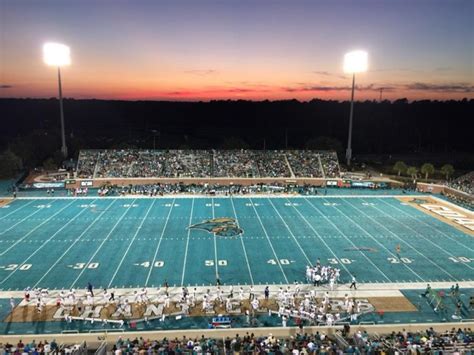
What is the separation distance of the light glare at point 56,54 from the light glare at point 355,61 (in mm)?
30038

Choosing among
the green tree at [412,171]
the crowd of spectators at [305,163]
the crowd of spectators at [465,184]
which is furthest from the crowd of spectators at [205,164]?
the crowd of spectators at [465,184]

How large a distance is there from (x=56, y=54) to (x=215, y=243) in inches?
1222

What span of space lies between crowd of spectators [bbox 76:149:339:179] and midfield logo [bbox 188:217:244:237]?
1473cm

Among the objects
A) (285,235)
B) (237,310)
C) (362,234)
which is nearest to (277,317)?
(237,310)

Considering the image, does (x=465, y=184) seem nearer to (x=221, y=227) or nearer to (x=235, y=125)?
(x=221, y=227)

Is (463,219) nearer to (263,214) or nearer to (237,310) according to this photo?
(263,214)

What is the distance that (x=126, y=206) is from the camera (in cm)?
3341

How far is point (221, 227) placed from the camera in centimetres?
2738

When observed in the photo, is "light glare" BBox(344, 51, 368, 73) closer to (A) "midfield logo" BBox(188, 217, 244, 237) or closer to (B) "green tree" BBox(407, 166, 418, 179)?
(B) "green tree" BBox(407, 166, 418, 179)

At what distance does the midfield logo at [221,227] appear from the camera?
26.3m

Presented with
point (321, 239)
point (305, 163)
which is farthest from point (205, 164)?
point (321, 239)

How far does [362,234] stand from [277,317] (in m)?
12.5

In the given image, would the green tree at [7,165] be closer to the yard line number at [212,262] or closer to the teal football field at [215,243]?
the teal football field at [215,243]

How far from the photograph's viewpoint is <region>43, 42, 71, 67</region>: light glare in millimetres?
43188
